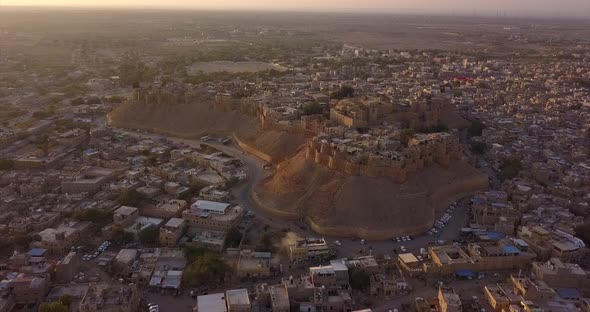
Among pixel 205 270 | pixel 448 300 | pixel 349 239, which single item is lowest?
pixel 349 239

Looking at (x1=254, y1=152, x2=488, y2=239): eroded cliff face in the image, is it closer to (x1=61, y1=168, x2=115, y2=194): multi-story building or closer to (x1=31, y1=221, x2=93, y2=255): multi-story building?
(x1=61, y1=168, x2=115, y2=194): multi-story building

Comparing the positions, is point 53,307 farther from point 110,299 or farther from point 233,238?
point 233,238

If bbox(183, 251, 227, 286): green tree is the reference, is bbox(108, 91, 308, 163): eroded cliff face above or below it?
above

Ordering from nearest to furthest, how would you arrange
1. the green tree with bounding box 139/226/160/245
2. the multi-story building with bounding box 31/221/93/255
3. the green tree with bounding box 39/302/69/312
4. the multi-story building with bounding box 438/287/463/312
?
the green tree with bounding box 39/302/69/312 < the multi-story building with bounding box 438/287/463/312 < the multi-story building with bounding box 31/221/93/255 < the green tree with bounding box 139/226/160/245

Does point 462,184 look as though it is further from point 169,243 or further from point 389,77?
point 389,77

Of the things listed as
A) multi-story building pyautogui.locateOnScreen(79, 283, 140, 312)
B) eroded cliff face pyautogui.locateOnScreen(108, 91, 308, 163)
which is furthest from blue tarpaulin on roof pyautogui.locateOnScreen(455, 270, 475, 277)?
eroded cliff face pyautogui.locateOnScreen(108, 91, 308, 163)

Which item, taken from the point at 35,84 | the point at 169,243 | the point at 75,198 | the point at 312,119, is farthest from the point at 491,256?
the point at 35,84

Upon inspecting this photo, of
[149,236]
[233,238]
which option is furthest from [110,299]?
[233,238]
